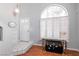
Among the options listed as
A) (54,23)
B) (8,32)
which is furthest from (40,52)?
(8,32)

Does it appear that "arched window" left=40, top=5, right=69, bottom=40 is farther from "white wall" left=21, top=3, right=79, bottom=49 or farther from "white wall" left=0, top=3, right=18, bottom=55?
"white wall" left=0, top=3, right=18, bottom=55

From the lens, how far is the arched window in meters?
2.42

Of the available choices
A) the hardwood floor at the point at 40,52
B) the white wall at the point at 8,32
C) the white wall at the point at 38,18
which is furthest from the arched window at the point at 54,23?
the white wall at the point at 8,32

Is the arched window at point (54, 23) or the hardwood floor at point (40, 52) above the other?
the arched window at point (54, 23)

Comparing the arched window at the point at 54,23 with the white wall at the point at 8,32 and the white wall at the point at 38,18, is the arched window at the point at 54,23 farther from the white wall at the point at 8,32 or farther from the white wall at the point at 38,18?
the white wall at the point at 8,32

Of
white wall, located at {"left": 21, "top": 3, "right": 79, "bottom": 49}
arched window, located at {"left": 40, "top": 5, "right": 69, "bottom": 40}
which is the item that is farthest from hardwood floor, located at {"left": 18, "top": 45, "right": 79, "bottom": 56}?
arched window, located at {"left": 40, "top": 5, "right": 69, "bottom": 40}

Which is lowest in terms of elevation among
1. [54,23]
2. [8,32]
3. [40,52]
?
[40,52]

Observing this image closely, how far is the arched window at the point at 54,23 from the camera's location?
2.42m

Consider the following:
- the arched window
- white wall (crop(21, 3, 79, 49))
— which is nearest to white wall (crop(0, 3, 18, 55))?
white wall (crop(21, 3, 79, 49))

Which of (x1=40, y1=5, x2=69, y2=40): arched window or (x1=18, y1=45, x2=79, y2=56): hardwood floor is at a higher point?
(x1=40, y1=5, x2=69, y2=40): arched window

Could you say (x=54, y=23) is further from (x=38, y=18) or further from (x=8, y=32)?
(x=8, y=32)

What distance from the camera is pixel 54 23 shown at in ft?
7.98

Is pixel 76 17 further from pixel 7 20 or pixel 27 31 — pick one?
pixel 7 20

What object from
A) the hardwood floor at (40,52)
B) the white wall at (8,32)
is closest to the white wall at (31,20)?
the white wall at (8,32)
